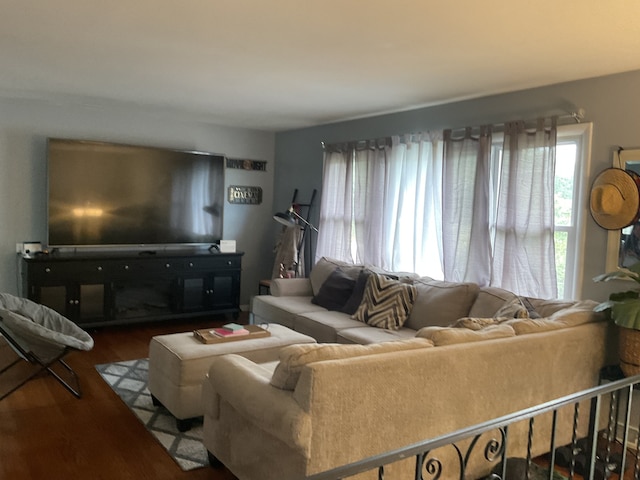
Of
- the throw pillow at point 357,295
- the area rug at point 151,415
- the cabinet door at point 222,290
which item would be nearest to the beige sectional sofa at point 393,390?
the area rug at point 151,415

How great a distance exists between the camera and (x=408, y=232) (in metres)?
4.85

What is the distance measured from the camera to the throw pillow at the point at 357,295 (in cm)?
455

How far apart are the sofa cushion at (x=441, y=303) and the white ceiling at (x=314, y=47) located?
1.53 meters

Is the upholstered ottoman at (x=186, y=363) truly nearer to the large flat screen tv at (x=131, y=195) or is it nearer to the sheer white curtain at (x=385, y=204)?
the sheer white curtain at (x=385, y=204)

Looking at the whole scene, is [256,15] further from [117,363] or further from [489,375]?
[117,363]

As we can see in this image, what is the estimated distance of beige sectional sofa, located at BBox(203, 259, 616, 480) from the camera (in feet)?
6.66

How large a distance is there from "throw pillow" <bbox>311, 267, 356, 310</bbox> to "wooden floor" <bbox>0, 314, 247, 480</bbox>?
1.97 metres

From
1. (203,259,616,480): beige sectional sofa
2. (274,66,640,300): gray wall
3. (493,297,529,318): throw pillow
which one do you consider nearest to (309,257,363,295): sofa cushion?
(274,66,640,300): gray wall

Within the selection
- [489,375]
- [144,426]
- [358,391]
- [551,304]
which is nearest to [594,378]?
[551,304]

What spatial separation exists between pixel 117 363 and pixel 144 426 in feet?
4.37

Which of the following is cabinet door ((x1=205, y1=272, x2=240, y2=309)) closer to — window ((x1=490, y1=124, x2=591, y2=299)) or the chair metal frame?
→ the chair metal frame

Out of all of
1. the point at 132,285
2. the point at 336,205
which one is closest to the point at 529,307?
the point at 336,205

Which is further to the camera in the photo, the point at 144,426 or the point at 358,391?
the point at 144,426

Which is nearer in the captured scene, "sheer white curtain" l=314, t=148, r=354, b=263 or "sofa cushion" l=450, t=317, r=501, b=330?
"sofa cushion" l=450, t=317, r=501, b=330
